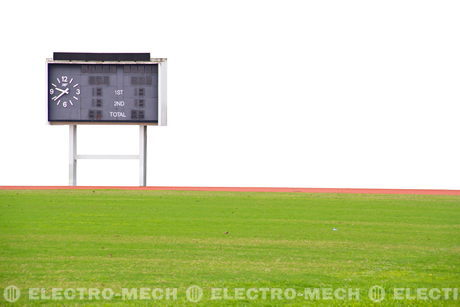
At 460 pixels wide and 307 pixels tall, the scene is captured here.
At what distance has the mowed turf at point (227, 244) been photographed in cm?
954

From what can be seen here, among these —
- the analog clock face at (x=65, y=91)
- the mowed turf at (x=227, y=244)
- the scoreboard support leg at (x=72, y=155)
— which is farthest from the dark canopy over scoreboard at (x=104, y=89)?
the mowed turf at (x=227, y=244)

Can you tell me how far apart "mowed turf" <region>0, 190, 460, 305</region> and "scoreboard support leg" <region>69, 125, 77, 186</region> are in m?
7.27

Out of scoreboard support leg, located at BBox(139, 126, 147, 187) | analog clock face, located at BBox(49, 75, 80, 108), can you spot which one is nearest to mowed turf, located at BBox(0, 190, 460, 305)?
scoreboard support leg, located at BBox(139, 126, 147, 187)

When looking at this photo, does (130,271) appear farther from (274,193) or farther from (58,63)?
(58,63)

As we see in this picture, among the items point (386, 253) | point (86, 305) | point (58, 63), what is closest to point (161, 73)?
point (58, 63)

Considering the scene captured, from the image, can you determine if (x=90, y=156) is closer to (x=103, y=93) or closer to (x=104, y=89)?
(x=103, y=93)

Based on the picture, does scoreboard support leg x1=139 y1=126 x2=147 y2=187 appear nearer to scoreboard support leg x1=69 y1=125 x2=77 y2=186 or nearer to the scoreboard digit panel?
the scoreboard digit panel

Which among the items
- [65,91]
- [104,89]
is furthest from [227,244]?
[65,91]

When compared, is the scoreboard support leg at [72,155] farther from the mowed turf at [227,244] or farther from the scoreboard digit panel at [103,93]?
the mowed turf at [227,244]

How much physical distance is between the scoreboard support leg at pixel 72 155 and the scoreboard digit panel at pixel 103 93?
2.46 ft

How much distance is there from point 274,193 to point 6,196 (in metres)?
11.6

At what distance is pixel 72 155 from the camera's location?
100ft

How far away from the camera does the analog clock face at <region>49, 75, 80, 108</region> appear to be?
30156 millimetres

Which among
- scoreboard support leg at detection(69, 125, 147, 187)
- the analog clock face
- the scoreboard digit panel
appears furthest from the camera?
scoreboard support leg at detection(69, 125, 147, 187)
